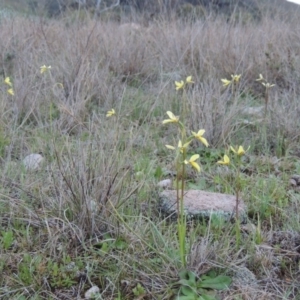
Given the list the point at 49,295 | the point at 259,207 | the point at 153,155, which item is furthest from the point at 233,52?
the point at 49,295

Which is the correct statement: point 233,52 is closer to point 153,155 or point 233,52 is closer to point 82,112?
point 82,112

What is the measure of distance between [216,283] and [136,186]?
54 cm

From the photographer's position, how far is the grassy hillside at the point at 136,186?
1.49m

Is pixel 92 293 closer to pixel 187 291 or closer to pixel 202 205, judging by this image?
pixel 187 291

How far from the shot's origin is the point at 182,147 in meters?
1.28

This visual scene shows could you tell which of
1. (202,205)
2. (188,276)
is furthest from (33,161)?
(188,276)

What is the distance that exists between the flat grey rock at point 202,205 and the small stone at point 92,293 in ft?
1.42

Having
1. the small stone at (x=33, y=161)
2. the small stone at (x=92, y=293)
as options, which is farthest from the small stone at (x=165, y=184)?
the small stone at (x=92, y=293)

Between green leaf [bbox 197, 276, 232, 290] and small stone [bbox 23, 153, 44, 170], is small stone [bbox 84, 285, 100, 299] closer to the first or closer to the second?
green leaf [bbox 197, 276, 232, 290]

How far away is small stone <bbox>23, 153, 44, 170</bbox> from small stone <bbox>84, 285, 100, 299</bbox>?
841 millimetres

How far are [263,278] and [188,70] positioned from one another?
2.89 meters

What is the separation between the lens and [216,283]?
1.44 meters

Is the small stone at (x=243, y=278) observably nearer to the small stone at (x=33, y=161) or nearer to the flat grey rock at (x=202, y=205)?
the flat grey rock at (x=202, y=205)

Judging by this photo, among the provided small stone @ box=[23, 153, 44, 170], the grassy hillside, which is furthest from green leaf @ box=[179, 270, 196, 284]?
small stone @ box=[23, 153, 44, 170]
